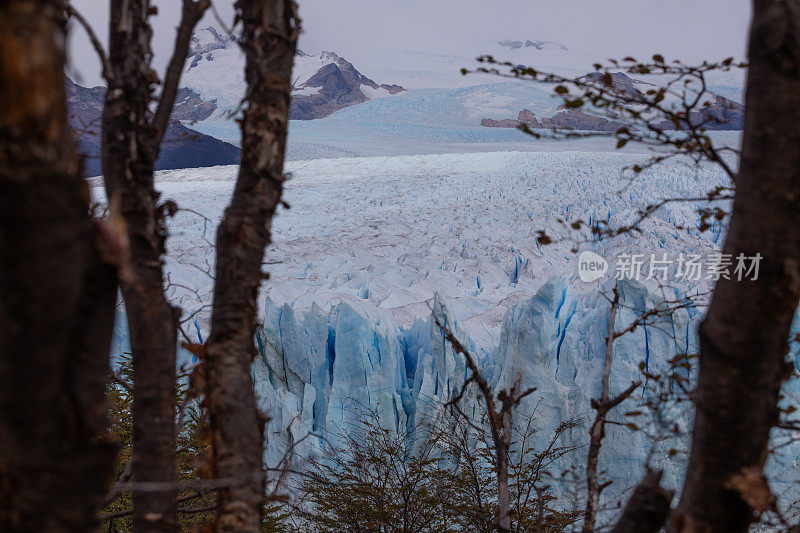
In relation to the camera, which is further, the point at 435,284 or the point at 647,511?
the point at 435,284

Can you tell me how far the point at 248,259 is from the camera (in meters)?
1.66

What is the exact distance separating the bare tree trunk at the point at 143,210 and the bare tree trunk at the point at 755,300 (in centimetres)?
136

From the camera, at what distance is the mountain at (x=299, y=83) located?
21.5 m

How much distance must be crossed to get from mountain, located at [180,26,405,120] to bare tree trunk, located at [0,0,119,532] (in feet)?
70.5

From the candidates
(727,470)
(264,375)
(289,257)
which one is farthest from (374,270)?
(727,470)

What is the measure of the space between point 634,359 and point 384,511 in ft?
14.3

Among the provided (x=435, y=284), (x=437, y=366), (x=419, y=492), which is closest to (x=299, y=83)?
(x=435, y=284)

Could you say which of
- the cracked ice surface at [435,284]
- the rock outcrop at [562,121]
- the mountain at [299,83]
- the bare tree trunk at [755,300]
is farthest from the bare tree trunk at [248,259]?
the mountain at [299,83]

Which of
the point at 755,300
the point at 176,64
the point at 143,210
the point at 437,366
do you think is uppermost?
the point at 176,64

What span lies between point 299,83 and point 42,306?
23.9m

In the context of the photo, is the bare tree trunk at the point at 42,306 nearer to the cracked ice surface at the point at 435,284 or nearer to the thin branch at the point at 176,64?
the thin branch at the point at 176,64

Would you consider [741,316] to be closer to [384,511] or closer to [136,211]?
[136,211]

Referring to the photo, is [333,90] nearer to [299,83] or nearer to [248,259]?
[299,83]

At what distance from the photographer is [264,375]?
823 cm
